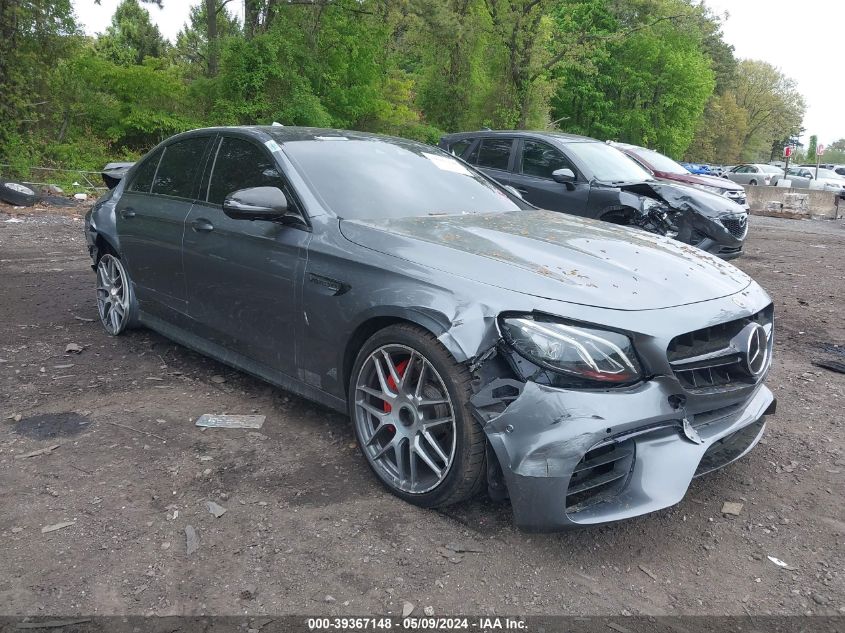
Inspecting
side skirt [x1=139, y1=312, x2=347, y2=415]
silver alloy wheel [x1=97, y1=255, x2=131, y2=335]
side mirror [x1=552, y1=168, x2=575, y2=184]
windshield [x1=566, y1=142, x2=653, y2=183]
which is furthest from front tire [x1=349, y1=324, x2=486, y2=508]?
windshield [x1=566, y1=142, x2=653, y2=183]

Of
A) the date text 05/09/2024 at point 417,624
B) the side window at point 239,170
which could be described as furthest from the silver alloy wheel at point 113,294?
the date text 05/09/2024 at point 417,624

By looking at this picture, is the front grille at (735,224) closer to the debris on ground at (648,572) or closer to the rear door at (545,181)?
the rear door at (545,181)

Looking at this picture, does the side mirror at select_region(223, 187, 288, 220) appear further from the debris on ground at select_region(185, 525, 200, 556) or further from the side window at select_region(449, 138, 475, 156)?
the side window at select_region(449, 138, 475, 156)

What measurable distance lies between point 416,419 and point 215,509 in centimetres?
96

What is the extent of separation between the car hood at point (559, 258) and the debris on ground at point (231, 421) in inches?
50.8

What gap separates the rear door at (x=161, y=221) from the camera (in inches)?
176

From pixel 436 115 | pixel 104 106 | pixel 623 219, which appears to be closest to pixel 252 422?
pixel 623 219

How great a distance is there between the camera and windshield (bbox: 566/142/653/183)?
875 cm

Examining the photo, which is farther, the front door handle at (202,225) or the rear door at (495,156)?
the rear door at (495,156)

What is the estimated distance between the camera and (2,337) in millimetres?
5387

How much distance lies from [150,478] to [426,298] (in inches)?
62.9

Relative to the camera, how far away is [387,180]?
394cm

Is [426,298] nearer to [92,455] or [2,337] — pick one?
[92,455]

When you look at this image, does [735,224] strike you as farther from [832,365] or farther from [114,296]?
[114,296]
